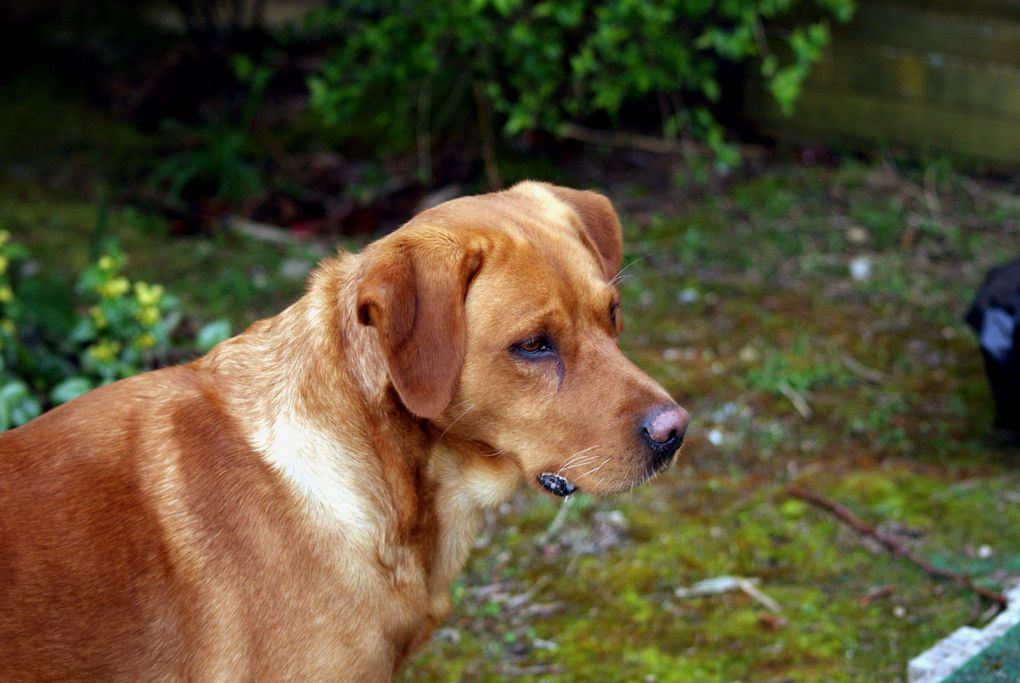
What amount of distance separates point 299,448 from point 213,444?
0.68 ft

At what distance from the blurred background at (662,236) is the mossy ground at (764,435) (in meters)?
0.02

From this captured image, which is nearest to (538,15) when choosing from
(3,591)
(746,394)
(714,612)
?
(746,394)

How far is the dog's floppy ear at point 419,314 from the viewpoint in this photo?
261 cm

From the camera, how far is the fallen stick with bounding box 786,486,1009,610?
3967 millimetres

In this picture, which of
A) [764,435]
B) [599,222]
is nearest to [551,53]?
[764,435]

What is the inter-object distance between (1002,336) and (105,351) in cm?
355

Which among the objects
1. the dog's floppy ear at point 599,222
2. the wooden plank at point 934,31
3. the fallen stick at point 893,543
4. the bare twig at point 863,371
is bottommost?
the bare twig at point 863,371

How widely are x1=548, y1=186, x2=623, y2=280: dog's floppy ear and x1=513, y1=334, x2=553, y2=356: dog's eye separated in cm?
53

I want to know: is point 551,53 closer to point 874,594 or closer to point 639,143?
point 639,143

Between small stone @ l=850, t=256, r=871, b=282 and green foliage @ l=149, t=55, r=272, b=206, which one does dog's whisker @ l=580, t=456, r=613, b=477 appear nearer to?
small stone @ l=850, t=256, r=871, b=282

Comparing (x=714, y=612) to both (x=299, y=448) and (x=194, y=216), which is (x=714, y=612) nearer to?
(x=299, y=448)

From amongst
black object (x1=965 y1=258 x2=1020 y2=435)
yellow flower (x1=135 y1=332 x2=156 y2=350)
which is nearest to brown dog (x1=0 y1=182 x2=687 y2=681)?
yellow flower (x1=135 y1=332 x2=156 y2=350)

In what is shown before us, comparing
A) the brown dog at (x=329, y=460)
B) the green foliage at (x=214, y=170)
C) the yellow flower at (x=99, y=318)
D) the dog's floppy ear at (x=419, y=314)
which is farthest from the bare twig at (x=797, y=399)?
the green foliage at (x=214, y=170)

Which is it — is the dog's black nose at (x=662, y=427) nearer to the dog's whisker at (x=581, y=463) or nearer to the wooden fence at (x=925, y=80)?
the dog's whisker at (x=581, y=463)
